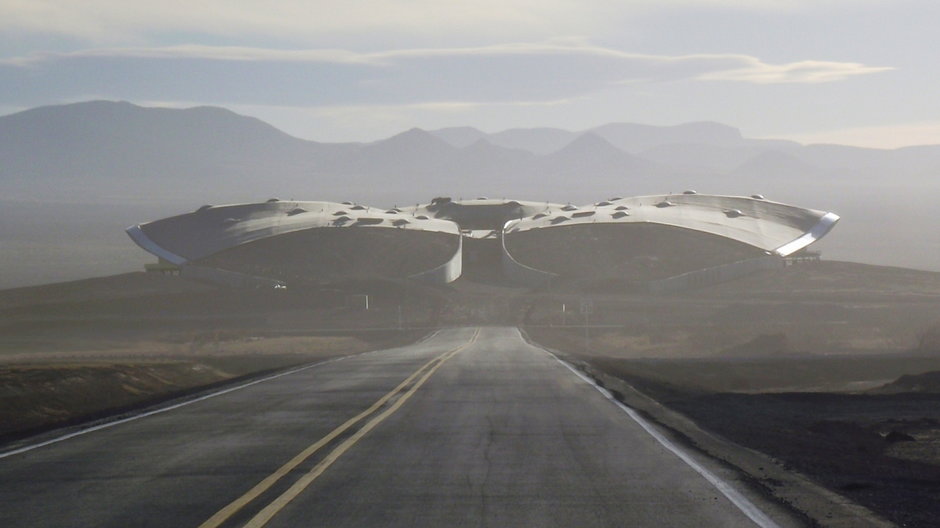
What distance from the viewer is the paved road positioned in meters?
10.2

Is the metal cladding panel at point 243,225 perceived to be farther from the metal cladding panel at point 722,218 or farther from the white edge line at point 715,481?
the white edge line at point 715,481

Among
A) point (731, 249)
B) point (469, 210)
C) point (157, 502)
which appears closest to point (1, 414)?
point (157, 502)

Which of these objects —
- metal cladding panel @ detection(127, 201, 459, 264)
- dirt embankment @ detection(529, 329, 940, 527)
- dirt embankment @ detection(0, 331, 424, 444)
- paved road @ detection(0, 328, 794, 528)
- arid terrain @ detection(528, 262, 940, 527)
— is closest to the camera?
paved road @ detection(0, 328, 794, 528)

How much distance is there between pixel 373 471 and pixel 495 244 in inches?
3869

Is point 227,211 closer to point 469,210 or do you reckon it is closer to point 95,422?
point 469,210

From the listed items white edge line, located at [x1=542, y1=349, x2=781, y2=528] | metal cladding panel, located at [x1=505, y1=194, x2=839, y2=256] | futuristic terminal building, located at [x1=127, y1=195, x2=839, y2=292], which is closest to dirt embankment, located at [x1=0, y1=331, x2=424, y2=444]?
white edge line, located at [x1=542, y1=349, x2=781, y2=528]

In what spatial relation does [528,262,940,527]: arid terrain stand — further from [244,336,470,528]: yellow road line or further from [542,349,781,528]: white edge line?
[244,336,470,528]: yellow road line

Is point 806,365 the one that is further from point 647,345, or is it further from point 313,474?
point 313,474

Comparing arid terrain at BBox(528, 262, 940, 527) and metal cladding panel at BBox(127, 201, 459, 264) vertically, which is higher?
metal cladding panel at BBox(127, 201, 459, 264)

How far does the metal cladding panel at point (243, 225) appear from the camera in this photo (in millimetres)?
102250

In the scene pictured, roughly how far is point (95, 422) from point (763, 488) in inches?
426

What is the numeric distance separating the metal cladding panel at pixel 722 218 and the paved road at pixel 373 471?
84.8m

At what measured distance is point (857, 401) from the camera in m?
22.5

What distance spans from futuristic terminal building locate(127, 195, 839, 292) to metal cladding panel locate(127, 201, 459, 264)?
0.43 feet
